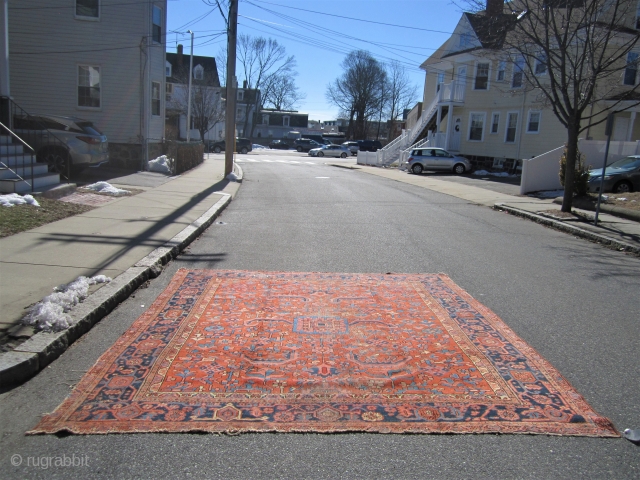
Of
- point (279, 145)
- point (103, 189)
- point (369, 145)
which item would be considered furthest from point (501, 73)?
point (279, 145)

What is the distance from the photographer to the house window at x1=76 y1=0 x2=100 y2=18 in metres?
20.7

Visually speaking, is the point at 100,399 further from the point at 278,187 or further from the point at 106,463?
the point at 278,187

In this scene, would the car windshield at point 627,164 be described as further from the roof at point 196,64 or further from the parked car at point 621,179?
the roof at point 196,64

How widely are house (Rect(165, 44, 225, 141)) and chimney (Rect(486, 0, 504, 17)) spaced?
2982 cm

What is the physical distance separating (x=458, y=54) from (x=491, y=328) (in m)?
32.9

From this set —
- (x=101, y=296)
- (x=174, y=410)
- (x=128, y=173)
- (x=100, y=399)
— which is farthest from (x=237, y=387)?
(x=128, y=173)

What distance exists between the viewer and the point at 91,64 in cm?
2117

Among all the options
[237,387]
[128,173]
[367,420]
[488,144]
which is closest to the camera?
[367,420]

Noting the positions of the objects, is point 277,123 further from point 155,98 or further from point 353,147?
point 155,98

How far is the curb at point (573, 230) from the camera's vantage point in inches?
425

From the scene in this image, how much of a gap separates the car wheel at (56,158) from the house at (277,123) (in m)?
80.7

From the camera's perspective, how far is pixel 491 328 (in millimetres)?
5645

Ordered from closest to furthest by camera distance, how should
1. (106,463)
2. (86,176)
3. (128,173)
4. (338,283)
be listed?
(106,463) → (338,283) → (86,176) → (128,173)

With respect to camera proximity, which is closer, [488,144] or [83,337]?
[83,337]
